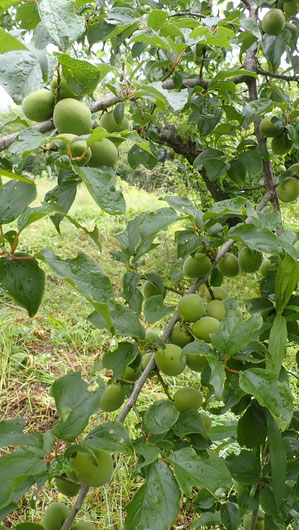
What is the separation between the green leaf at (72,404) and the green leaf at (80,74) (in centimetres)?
34

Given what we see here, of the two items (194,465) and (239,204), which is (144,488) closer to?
(194,465)

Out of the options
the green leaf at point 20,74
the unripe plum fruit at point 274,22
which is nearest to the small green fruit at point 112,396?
the green leaf at point 20,74

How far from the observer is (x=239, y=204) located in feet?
1.88

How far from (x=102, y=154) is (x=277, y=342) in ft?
1.16

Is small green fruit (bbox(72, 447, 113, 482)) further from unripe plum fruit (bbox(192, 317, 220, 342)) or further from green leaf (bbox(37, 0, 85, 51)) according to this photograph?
green leaf (bbox(37, 0, 85, 51))

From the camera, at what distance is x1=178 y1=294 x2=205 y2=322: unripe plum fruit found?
0.61m

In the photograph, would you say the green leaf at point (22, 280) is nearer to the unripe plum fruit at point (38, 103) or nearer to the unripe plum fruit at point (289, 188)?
the unripe plum fruit at point (38, 103)

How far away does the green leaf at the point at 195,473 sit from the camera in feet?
1.42

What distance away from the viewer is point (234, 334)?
0.48m

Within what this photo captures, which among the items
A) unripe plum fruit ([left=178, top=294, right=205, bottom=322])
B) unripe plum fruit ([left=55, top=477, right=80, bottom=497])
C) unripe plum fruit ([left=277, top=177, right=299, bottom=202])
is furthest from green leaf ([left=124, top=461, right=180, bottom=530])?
unripe plum fruit ([left=277, top=177, right=299, bottom=202])

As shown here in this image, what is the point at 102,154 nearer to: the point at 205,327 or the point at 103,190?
the point at 103,190

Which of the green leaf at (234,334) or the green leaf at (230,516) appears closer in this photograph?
the green leaf at (234,334)

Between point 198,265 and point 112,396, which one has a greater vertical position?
point 198,265

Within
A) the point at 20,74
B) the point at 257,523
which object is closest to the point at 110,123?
the point at 20,74
